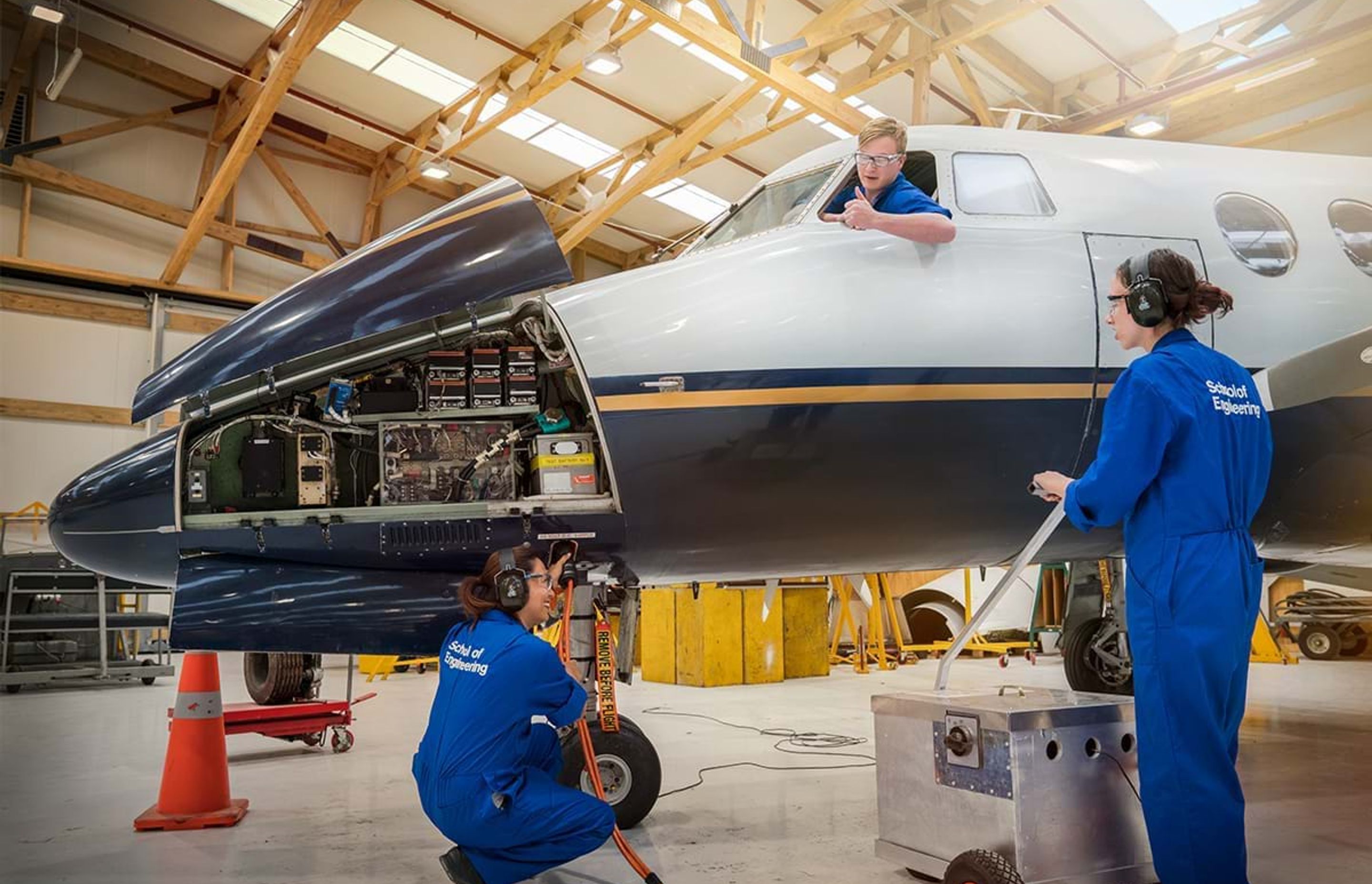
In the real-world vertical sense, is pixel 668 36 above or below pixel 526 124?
below

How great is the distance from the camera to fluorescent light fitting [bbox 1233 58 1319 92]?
12070 millimetres

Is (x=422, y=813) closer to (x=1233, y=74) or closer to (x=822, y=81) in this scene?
(x=1233, y=74)

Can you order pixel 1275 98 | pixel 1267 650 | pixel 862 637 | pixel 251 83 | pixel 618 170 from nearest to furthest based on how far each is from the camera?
pixel 1275 98, pixel 862 637, pixel 1267 650, pixel 251 83, pixel 618 170

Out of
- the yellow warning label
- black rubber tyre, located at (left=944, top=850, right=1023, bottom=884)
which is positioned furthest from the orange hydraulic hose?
black rubber tyre, located at (left=944, top=850, right=1023, bottom=884)

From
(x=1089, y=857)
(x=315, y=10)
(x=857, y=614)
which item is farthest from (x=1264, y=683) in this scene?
(x=315, y=10)

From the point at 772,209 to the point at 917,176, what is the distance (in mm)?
757

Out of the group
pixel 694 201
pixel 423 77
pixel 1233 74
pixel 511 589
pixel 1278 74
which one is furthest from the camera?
pixel 694 201

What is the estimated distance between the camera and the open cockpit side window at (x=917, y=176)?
4.85 m

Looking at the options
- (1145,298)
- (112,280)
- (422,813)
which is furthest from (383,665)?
(1145,298)

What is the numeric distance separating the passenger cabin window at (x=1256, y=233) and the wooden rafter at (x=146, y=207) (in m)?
14.2

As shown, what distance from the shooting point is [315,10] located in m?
13.4

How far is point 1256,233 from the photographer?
5.17 m

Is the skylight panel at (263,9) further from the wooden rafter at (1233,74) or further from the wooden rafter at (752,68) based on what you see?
the wooden rafter at (1233,74)

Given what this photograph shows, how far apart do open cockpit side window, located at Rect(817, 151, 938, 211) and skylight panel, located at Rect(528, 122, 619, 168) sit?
13931mm
